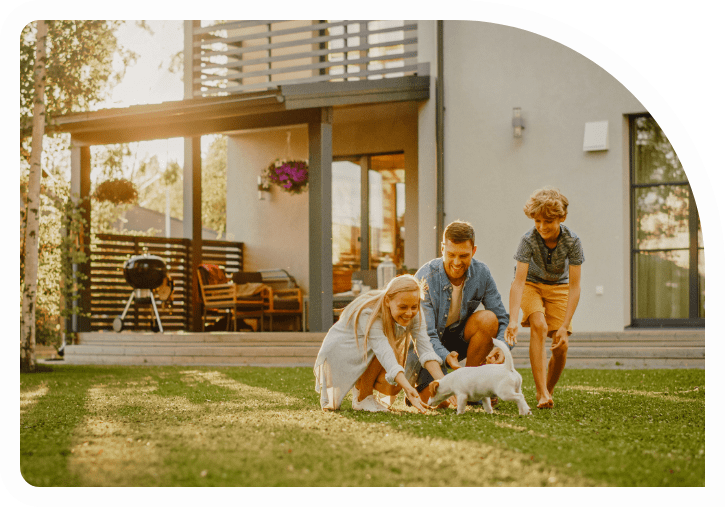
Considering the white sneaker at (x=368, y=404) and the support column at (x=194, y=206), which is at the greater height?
the support column at (x=194, y=206)

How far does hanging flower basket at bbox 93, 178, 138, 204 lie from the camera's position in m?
9.82

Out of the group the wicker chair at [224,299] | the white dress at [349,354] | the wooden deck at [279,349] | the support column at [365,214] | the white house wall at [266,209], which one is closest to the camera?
the white dress at [349,354]

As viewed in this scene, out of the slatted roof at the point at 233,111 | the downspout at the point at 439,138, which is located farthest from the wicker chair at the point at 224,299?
the downspout at the point at 439,138

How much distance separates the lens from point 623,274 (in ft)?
28.7

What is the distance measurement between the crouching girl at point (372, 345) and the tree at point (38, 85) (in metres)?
4.11

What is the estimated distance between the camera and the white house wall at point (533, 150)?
8.76 metres

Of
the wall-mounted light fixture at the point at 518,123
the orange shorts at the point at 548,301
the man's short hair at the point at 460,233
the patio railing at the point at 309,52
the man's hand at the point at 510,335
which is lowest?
the man's hand at the point at 510,335

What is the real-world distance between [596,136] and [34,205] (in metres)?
6.27

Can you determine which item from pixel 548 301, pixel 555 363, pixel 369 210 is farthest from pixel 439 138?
pixel 555 363

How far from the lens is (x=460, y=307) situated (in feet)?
13.7

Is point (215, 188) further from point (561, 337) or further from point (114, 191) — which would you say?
point (561, 337)

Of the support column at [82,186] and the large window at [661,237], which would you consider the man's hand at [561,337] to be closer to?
the large window at [661,237]

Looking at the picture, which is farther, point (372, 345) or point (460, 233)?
point (460, 233)
